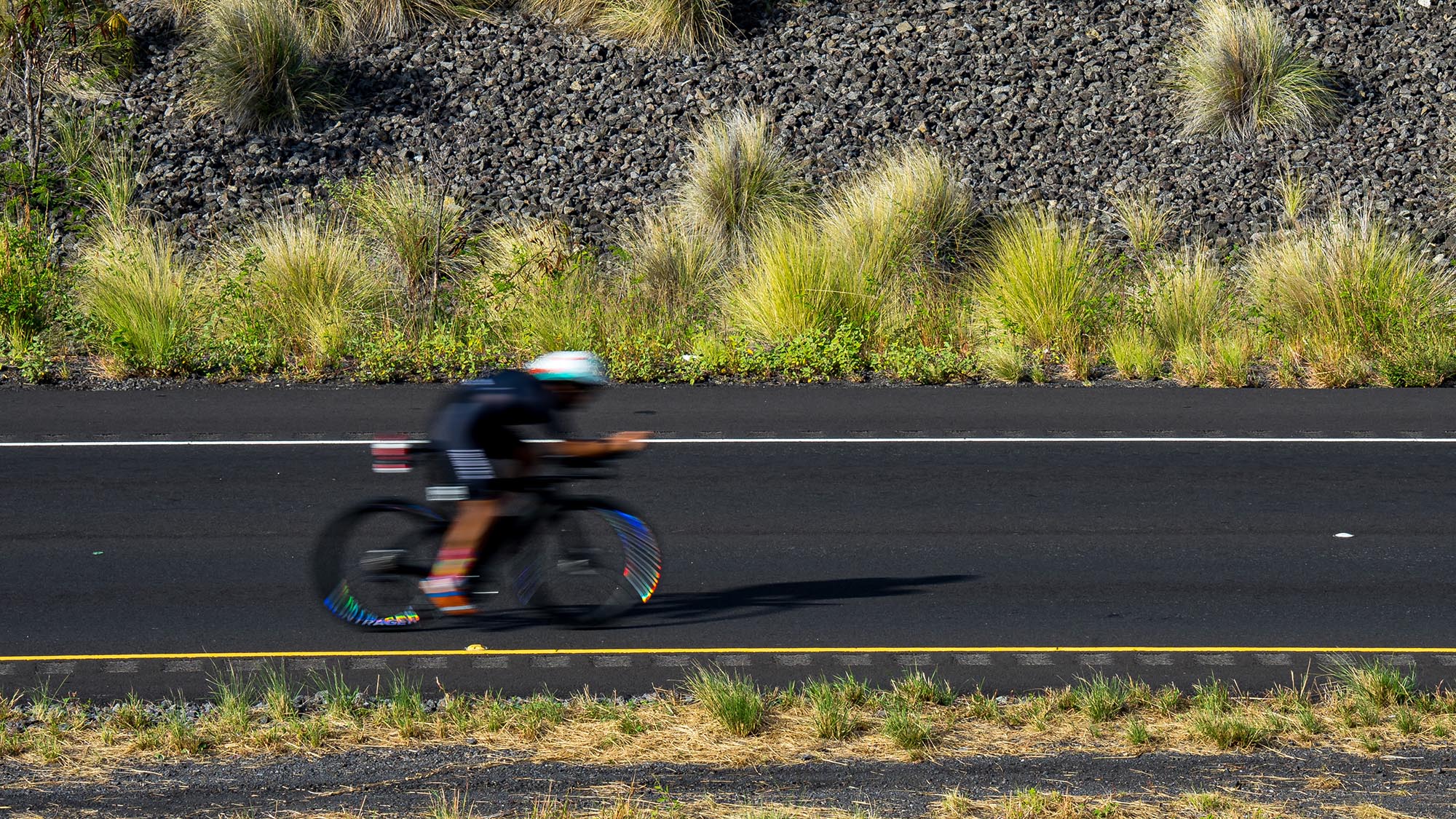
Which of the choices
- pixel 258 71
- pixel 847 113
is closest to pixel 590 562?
pixel 847 113

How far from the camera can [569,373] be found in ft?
21.0

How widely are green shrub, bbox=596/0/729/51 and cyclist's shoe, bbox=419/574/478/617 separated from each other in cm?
1649

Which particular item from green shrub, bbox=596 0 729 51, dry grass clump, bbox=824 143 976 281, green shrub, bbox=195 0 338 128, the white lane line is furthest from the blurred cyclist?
green shrub, bbox=596 0 729 51

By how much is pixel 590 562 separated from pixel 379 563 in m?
1.01

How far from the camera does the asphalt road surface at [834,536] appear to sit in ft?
22.9

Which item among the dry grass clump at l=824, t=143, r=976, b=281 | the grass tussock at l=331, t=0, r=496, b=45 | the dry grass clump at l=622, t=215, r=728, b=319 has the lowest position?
the dry grass clump at l=622, t=215, r=728, b=319

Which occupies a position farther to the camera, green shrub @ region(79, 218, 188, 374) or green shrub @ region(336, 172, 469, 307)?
green shrub @ region(336, 172, 469, 307)

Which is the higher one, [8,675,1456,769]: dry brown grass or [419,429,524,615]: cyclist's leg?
[419,429,524,615]: cyclist's leg

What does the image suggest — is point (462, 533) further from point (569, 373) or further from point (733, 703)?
point (733, 703)

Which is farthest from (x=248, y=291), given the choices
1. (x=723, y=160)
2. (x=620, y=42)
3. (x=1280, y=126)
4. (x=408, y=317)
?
(x=1280, y=126)

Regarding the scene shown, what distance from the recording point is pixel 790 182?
62.4 ft

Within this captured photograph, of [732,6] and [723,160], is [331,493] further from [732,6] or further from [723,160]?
[732,6]

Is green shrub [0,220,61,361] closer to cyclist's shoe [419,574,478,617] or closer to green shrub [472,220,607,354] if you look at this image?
green shrub [472,220,607,354]

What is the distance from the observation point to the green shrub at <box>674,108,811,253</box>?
18.4 m
